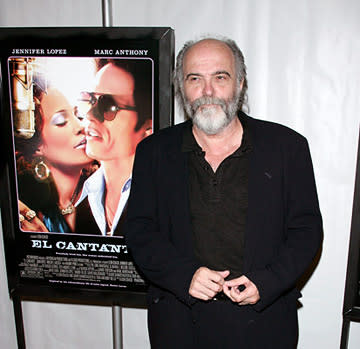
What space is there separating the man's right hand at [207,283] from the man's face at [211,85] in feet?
1.75

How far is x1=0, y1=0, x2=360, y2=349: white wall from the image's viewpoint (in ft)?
6.24

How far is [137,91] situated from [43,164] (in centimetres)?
59

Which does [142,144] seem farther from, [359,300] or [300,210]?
[359,300]

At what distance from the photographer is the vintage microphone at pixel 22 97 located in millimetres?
1963

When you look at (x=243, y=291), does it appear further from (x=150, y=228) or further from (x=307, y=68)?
(x=307, y=68)

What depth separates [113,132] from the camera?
1991 mm

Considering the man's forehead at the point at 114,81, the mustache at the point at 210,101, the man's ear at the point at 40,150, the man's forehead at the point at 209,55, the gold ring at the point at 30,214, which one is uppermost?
the man's forehead at the point at 209,55

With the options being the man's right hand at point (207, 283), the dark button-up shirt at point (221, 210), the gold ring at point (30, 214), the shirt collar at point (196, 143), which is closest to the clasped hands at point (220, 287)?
the man's right hand at point (207, 283)

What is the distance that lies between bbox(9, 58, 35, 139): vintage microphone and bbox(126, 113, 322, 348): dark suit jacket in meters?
0.72

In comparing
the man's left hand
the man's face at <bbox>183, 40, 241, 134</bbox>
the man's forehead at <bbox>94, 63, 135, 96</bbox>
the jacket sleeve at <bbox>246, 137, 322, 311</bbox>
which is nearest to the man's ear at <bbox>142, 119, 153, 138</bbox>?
the man's forehead at <bbox>94, 63, 135, 96</bbox>

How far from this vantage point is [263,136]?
161 cm

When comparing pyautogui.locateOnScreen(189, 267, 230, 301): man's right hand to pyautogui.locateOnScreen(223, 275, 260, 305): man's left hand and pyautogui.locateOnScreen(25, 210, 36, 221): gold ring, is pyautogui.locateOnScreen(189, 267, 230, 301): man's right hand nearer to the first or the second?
pyautogui.locateOnScreen(223, 275, 260, 305): man's left hand

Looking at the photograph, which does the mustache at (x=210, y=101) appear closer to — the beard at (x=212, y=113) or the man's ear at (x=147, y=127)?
the beard at (x=212, y=113)

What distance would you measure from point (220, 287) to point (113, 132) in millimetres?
912
